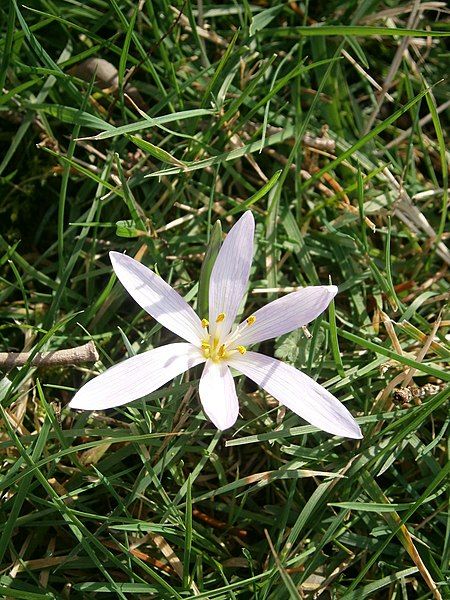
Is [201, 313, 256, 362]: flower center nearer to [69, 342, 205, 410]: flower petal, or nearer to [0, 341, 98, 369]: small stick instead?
[69, 342, 205, 410]: flower petal

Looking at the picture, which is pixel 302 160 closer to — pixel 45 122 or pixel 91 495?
pixel 45 122


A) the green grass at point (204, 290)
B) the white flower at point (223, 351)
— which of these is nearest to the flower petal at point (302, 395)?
the white flower at point (223, 351)

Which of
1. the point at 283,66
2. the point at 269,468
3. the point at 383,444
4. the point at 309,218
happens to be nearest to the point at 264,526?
the point at 269,468

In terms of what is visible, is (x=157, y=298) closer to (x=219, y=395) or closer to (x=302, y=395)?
(x=219, y=395)

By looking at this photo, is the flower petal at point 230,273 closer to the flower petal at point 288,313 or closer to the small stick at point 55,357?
the flower petal at point 288,313

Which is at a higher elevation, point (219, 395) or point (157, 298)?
point (157, 298)

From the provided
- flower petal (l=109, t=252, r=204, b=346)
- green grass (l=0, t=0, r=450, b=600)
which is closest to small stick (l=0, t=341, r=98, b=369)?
green grass (l=0, t=0, r=450, b=600)

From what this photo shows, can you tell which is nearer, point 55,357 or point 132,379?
point 132,379

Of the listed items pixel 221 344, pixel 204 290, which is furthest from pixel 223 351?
pixel 204 290
